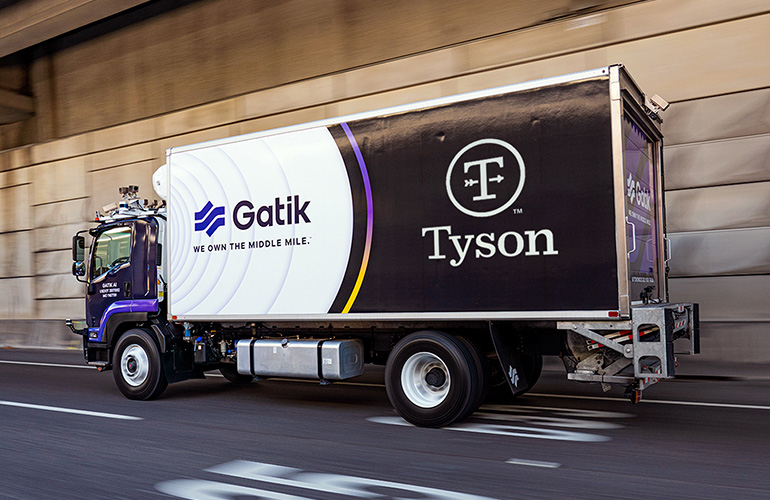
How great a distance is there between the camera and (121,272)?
29.1 ft

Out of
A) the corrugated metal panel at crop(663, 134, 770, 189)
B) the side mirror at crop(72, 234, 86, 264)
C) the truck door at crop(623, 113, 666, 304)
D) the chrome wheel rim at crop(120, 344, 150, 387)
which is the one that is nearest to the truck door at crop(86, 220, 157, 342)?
the side mirror at crop(72, 234, 86, 264)

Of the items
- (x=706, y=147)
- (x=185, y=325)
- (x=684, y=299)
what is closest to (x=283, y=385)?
(x=185, y=325)

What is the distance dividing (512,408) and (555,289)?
2.01 metres

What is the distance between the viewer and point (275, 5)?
15.4m

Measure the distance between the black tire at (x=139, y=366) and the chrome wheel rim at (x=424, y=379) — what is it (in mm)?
3593

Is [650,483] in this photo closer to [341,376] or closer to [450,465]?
[450,465]

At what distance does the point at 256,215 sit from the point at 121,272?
8.53ft

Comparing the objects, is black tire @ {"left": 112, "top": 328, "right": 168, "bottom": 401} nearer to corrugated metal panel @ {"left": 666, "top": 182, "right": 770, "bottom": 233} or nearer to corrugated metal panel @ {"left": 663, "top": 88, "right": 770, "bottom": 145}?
corrugated metal panel @ {"left": 666, "top": 182, "right": 770, "bottom": 233}

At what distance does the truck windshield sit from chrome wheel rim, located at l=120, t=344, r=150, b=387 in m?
1.23

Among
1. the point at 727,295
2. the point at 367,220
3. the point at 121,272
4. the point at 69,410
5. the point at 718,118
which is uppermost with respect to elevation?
the point at 718,118

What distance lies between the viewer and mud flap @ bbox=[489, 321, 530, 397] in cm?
625

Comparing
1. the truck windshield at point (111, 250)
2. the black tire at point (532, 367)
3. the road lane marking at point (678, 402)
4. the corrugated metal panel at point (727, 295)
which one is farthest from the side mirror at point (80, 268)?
the corrugated metal panel at point (727, 295)

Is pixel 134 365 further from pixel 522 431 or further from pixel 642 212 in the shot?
pixel 642 212

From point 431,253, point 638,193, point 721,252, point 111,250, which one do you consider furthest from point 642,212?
point 111,250
